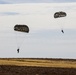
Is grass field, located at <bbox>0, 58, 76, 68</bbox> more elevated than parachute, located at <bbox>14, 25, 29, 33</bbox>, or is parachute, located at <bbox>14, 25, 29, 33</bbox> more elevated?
parachute, located at <bbox>14, 25, 29, 33</bbox>

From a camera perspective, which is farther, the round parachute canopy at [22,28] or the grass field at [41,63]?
the grass field at [41,63]

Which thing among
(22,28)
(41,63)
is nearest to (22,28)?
(22,28)

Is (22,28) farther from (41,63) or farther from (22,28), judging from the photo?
(41,63)

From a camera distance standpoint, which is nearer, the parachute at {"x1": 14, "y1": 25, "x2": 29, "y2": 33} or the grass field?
the parachute at {"x1": 14, "y1": 25, "x2": 29, "y2": 33}

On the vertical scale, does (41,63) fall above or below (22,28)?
below

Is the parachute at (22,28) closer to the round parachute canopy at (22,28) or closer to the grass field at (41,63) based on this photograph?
the round parachute canopy at (22,28)

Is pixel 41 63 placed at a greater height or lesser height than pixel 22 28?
lesser

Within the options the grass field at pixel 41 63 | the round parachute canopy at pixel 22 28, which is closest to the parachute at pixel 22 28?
the round parachute canopy at pixel 22 28

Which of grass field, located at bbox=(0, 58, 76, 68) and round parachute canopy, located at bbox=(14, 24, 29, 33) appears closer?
round parachute canopy, located at bbox=(14, 24, 29, 33)

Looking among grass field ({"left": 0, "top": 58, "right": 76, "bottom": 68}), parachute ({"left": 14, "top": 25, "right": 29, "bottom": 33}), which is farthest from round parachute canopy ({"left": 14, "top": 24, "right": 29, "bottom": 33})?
grass field ({"left": 0, "top": 58, "right": 76, "bottom": 68})

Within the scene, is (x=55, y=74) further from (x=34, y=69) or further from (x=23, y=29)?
(x=23, y=29)

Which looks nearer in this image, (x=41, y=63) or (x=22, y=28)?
(x=22, y=28)

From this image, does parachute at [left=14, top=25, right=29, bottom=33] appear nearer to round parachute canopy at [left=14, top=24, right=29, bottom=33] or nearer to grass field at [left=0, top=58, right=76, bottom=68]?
round parachute canopy at [left=14, top=24, right=29, bottom=33]

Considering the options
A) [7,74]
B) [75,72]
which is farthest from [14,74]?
[75,72]
